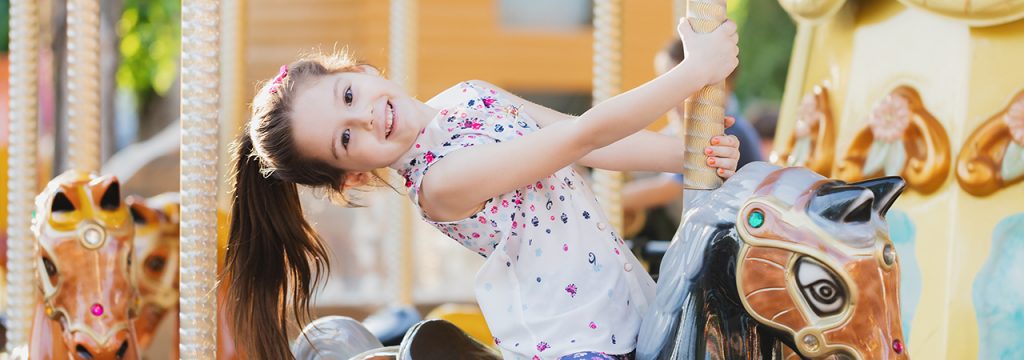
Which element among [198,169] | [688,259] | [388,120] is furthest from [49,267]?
[688,259]

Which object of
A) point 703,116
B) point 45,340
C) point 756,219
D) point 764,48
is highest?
point 764,48

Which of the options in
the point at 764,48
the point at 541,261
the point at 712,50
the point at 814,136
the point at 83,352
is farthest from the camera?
the point at 764,48

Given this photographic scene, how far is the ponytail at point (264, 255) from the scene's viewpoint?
1.77 meters

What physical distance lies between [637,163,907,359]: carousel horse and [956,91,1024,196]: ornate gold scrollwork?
66 centimetres

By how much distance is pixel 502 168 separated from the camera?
4.85ft

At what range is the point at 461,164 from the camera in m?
1.52

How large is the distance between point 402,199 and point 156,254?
5.17 feet

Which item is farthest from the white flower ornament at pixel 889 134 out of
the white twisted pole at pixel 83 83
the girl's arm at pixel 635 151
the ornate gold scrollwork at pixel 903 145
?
the white twisted pole at pixel 83 83

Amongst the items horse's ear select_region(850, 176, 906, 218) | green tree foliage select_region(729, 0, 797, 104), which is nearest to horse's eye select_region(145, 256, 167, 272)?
horse's ear select_region(850, 176, 906, 218)

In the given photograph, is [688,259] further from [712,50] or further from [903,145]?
[903,145]

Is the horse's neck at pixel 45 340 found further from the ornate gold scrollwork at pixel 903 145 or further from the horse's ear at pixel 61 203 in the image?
the ornate gold scrollwork at pixel 903 145

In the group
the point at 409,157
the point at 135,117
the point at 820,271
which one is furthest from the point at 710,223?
the point at 135,117

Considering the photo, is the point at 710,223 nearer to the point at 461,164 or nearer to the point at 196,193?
the point at 461,164

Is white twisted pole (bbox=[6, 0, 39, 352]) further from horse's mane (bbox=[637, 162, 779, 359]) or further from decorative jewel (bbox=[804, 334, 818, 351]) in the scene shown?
decorative jewel (bbox=[804, 334, 818, 351])
